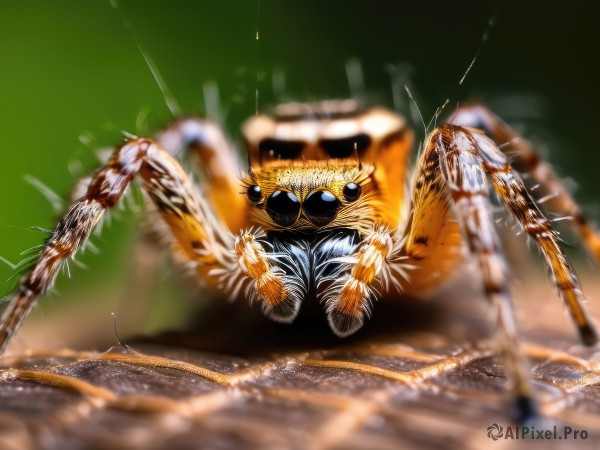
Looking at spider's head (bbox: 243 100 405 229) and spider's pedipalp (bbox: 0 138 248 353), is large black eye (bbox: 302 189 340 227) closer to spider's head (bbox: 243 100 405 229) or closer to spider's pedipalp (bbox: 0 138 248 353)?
spider's head (bbox: 243 100 405 229)

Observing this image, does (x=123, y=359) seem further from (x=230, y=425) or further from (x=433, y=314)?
(x=433, y=314)

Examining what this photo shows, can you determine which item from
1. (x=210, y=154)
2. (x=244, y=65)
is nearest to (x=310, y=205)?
(x=210, y=154)

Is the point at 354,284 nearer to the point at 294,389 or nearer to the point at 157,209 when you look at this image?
the point at 294,389

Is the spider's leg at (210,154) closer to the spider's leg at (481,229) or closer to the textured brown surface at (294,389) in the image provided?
the textured brown surface at (294,389)

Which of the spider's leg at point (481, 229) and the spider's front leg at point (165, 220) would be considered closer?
the spider's leg at point (481, 229)

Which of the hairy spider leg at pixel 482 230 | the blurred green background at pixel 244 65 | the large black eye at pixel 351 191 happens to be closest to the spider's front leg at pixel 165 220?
the large black eye at pixel 351 191

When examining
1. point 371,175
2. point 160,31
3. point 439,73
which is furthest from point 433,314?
point 439,73
